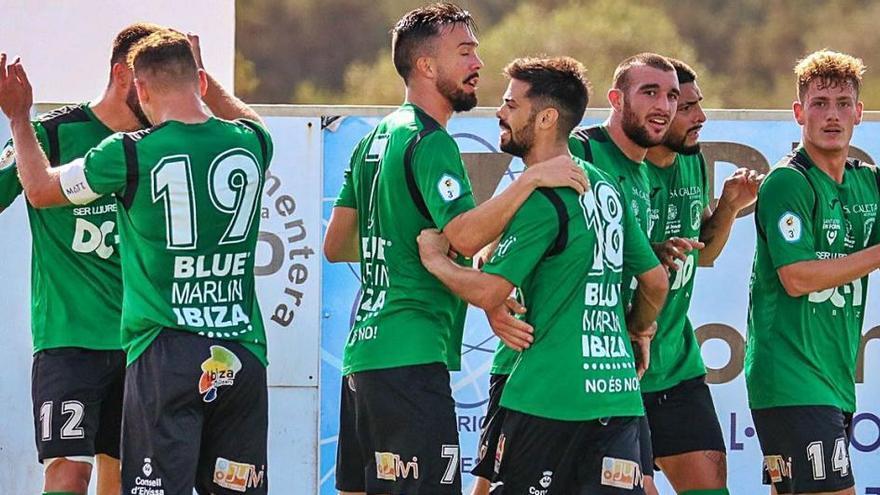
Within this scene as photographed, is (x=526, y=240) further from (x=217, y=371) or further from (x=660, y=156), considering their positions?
(x=660, y=156)

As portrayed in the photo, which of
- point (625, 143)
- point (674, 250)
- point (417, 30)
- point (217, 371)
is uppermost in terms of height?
point (417, 30)

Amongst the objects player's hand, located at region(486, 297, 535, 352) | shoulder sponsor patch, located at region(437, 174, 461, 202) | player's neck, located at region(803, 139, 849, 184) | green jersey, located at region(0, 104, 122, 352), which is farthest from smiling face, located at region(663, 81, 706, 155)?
green jersey, located at region(0, 104, 122, 352)

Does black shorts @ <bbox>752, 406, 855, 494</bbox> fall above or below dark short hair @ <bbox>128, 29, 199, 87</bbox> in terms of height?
below

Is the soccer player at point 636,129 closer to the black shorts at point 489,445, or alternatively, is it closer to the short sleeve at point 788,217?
the short sleeve at point 788,217

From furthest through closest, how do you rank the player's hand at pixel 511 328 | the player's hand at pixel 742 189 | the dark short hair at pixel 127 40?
the player's hand at pixel 742 189
the dark short hair at pixel 127 40
the player's hand at pixel 511 328

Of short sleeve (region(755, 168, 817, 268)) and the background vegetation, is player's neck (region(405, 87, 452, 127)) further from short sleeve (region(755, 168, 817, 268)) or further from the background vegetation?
the background vegetation

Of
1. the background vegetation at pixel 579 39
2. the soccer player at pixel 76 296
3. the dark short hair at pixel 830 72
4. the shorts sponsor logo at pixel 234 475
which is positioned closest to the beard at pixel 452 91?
the soccer player at pixel 76 296

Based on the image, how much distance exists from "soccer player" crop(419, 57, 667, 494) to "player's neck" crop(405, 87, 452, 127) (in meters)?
0.64

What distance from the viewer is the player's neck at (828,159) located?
22.8ft

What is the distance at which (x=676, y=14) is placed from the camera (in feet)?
Result: 116

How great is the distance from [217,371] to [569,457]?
1.32 meters

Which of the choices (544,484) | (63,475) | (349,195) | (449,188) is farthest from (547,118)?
(63,475)

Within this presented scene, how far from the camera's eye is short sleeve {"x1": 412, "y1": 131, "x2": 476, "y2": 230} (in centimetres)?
576

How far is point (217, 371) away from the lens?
19.3 feet
